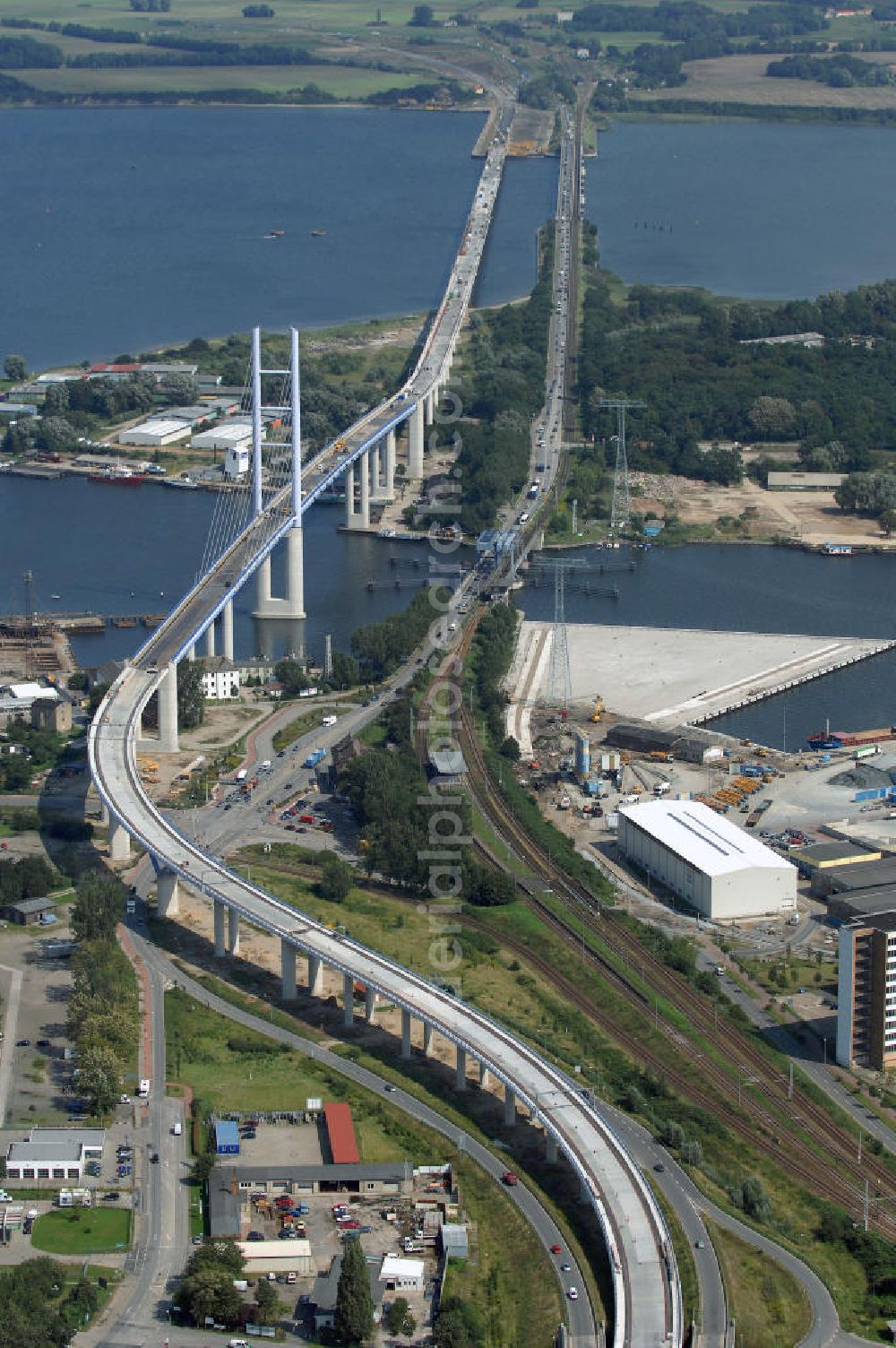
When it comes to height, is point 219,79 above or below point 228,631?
above

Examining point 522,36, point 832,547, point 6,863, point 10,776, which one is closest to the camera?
point 6,863

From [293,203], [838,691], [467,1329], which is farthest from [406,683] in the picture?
[293,203]

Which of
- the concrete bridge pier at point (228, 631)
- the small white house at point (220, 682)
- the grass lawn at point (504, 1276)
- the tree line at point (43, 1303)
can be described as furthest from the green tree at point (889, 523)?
the tree line at point (43, 1303)

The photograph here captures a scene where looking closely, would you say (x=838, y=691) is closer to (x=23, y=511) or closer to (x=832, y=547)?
(x=832, y=547)

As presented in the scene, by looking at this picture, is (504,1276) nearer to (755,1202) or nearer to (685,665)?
(755,1202)

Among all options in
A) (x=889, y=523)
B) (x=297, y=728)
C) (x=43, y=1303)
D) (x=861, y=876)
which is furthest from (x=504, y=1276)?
(x=889, y=523)

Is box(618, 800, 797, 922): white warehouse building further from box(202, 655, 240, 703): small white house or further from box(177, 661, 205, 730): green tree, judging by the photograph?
box(202, 655, 240, 703): small white house
